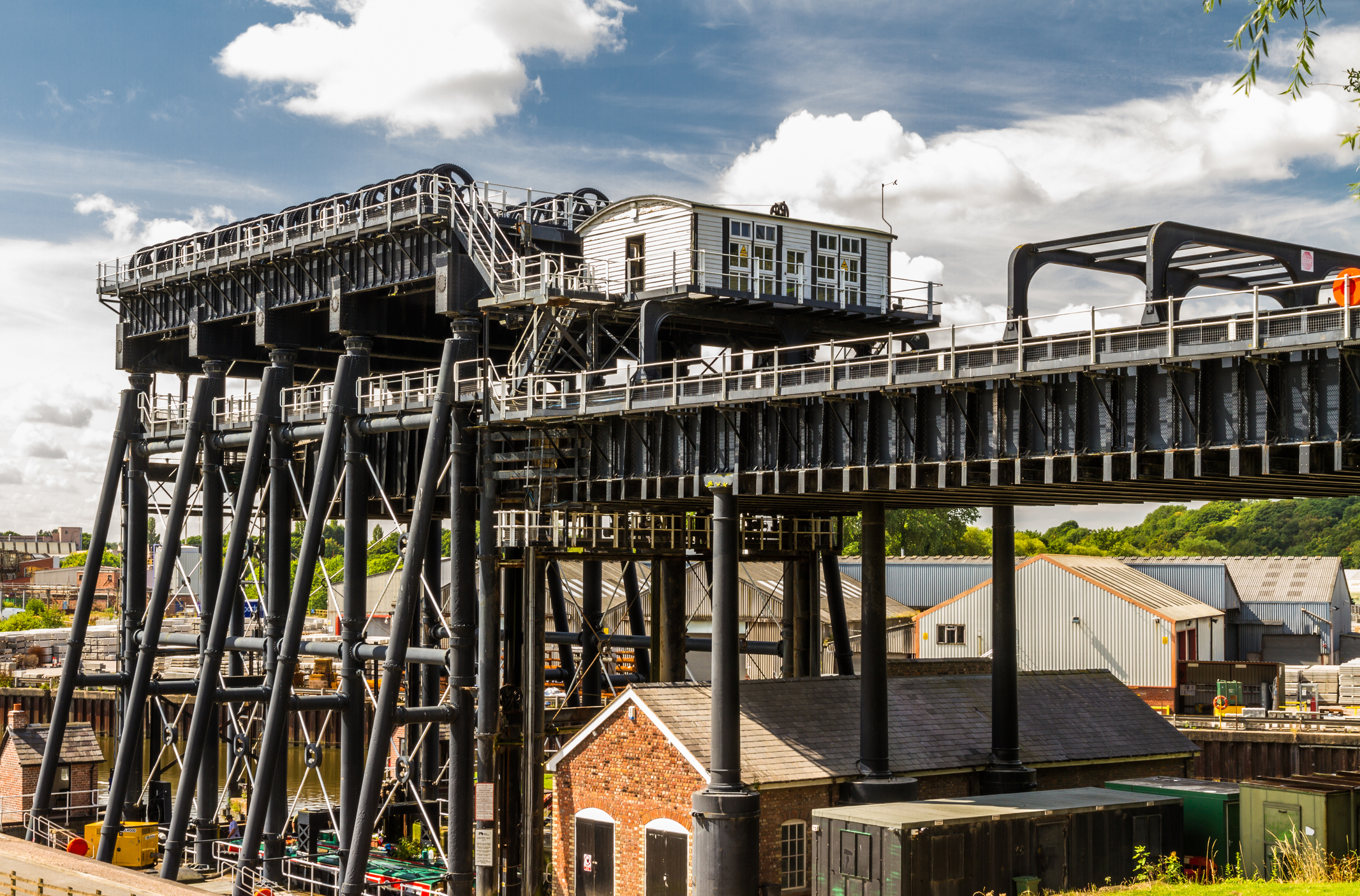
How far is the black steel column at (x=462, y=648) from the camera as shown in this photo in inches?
1567

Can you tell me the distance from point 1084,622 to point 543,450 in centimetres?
4402

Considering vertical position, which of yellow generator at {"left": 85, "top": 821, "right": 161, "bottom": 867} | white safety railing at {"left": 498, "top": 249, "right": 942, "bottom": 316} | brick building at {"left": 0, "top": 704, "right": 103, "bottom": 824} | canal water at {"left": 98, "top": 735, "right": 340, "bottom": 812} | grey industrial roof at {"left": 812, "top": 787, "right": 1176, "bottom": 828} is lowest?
canal water at {"left": 98, "top": 735, "right": 340, "bottom": 812}

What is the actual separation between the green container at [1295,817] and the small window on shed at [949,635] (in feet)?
163

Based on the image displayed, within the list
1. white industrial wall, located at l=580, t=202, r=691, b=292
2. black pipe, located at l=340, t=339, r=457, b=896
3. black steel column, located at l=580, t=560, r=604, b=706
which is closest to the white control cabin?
white industrial wall, located at l=580, t=202, r=691, b=292

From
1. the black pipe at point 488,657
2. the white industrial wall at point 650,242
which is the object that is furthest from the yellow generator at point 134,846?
the white industrial wall at point 650,242

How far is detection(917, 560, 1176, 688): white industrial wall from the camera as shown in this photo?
7212 centimetres

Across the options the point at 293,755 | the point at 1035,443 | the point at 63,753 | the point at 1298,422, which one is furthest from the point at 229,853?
the point at 293,755

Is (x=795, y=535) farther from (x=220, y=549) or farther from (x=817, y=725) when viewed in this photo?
(x=220, y=549)

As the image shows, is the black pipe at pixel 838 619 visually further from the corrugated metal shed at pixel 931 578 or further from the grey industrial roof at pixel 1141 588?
the corrugated metal shed at pixel 931 578

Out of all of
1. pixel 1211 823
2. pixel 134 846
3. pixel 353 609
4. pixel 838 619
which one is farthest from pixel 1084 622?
pixel 134 846

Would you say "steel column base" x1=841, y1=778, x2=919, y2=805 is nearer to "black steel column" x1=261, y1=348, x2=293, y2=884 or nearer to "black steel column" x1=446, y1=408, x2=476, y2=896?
"black steel column" x1=446, y1=408, x2=476, y2=896

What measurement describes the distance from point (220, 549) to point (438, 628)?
922 cm

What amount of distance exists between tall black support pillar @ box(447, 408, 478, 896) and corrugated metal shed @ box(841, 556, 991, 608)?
191 feet

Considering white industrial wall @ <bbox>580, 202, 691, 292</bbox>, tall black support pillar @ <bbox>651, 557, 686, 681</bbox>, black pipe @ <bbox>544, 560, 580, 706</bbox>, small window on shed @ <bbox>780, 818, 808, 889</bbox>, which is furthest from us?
black pipe @ <bbox>544, 560, 580, 706</bbox>
